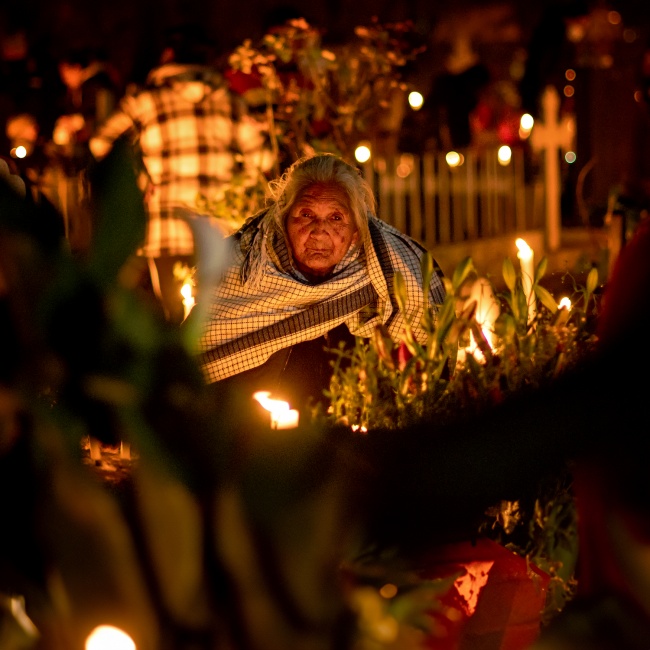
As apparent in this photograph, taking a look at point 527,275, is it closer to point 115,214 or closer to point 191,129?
point 115,214

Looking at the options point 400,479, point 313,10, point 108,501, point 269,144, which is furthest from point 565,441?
point 313,10

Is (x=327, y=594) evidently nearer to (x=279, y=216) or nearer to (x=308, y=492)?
(x=308, y=492)

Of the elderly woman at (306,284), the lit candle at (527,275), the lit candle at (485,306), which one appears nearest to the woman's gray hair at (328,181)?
the elderly woman at (306,284)

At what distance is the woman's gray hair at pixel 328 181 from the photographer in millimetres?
3963

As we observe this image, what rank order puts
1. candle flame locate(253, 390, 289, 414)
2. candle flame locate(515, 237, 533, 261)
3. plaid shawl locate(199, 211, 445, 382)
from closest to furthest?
candle flame locate(253, 390, 289, 414)
candle flame locate(515, 237, 533, 261)
plaid shawl locate(199, 211, 445, 382)

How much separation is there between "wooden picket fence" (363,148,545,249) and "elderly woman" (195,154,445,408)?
14.6 feet

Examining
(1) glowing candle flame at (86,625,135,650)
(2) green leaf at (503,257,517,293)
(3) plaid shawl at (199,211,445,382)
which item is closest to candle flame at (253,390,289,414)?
(2) green leaf at (503,257,517,293)

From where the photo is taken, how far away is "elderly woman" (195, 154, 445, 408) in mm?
3896

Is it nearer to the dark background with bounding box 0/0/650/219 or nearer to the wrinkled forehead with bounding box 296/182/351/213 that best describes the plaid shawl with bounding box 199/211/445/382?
the wrinkled forehead with bounding box 296/182/351/213

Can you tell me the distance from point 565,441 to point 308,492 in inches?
11.9

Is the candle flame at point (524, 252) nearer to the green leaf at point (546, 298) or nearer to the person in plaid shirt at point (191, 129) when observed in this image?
the green leaf at point (546, 298)

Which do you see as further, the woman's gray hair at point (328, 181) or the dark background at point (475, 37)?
the dark background at point (475, 37)

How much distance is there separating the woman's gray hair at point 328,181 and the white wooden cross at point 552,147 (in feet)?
20.9

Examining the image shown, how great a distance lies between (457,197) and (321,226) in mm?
6194
